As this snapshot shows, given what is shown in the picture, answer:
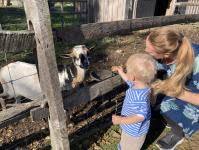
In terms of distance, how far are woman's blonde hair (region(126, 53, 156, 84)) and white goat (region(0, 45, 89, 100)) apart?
6.14 feet

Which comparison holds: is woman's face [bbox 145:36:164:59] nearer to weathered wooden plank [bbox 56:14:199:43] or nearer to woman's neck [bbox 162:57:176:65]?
woman's neck [bbox 162:57:176:65]

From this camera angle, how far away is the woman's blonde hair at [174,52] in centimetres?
288

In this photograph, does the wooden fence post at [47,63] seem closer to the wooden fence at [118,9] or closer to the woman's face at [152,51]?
the woman's face at [152,51]

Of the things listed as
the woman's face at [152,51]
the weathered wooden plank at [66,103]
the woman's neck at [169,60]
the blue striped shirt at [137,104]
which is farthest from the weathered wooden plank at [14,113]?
the woman's neck at [169,60]

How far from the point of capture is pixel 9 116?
9.40 feet

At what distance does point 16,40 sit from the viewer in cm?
241

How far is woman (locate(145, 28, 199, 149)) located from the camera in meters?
2.91

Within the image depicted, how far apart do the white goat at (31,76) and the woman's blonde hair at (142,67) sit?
187 cm

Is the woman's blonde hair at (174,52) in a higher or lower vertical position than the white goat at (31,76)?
higher

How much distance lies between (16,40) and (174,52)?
1.55 metres

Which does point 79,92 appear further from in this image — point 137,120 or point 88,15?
point 88,15

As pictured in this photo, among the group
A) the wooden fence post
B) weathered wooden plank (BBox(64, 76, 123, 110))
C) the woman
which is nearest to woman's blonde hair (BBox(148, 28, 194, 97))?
the woman

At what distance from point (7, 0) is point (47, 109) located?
16628 mm

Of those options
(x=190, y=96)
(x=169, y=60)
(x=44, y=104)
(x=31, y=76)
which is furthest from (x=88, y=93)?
(x=31, y=76)
